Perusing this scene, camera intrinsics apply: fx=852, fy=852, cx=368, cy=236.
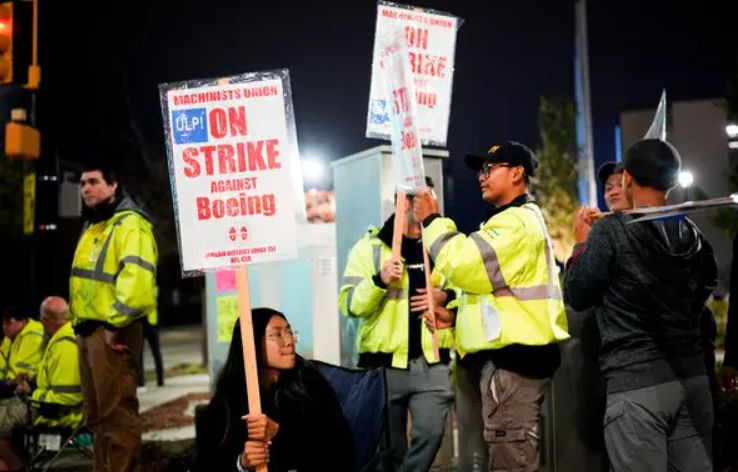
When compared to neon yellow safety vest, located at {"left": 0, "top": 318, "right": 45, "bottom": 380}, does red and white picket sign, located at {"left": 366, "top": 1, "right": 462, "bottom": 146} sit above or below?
above

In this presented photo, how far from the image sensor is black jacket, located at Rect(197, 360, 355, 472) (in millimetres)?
4250

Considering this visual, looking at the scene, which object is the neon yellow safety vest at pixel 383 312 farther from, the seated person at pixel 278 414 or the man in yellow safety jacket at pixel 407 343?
the seated person at pixel 278 414

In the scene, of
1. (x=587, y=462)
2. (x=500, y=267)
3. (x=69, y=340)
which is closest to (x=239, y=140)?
(x=500, y=267)

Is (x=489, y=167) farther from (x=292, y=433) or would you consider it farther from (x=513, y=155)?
(x=292, y=433)

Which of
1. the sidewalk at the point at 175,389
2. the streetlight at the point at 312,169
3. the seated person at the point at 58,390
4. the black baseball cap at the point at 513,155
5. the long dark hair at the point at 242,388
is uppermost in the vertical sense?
the streetlight at the point at 312,169

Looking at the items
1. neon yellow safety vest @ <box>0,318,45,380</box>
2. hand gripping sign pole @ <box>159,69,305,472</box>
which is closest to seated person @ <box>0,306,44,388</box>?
neon yellow safety vest @ <box>0,318,45,380</box>

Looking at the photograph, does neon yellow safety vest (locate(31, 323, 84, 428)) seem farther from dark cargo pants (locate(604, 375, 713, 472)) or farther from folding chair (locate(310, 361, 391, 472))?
dark cargo pants (locate(604, 375, 713, 472))

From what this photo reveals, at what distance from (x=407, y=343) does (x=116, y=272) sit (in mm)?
2083

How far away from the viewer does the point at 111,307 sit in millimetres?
5766

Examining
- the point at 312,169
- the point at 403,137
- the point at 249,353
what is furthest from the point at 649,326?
the point at 312,169

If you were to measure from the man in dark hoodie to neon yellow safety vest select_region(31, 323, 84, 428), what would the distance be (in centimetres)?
473

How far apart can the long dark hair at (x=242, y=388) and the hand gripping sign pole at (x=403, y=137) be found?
3.45 feet

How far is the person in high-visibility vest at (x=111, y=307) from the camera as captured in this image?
5.82m

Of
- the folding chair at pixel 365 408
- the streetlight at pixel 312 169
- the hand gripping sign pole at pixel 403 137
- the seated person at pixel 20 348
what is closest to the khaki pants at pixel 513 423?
the folding chair at pixel 365 408
